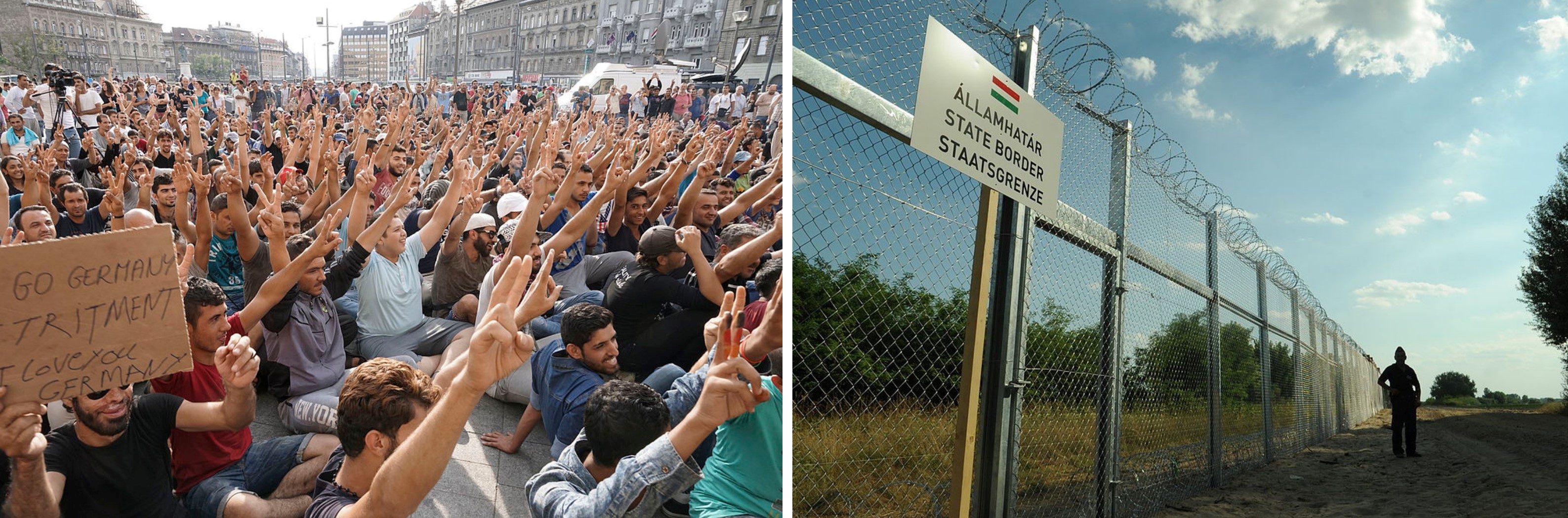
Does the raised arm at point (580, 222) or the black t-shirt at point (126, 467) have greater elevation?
the raised arm at point (580, 222)

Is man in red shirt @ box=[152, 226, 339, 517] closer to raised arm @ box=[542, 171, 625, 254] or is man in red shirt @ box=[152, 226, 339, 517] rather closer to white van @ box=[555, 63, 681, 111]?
raised arm @ box=[542, 171, 625, 254]

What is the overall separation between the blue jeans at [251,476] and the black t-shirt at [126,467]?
0.05m

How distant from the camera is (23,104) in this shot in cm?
301

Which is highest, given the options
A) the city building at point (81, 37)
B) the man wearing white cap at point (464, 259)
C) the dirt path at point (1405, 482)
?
the city building at point (81, 37)

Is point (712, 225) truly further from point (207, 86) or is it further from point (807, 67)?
point (807, 67)

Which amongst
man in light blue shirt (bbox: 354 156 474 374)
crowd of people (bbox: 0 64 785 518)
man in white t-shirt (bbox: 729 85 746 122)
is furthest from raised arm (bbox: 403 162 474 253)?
man in white t-shirt (bbox: 729 85 746 122)

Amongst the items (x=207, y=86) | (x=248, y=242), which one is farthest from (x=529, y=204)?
(x=207, y=86)

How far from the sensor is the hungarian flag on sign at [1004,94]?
2.57m

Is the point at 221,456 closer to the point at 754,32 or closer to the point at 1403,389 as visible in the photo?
the point at 754,32

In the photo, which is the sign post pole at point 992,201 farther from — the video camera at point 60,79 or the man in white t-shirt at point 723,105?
the man in white t-shirt at point 723,105

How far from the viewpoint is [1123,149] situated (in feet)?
14.6

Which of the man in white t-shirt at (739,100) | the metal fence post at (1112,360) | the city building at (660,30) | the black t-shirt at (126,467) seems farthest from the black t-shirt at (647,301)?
the man in white t-shirt at (739,100)

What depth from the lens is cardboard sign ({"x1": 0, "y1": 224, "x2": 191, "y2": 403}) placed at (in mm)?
1906

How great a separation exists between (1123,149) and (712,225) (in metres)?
2.19
